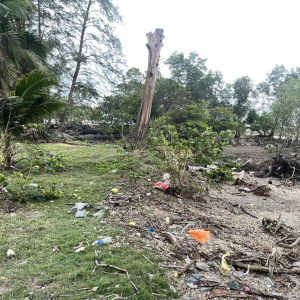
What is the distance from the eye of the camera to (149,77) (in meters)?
7.19

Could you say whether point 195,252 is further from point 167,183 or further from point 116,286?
point 167,183

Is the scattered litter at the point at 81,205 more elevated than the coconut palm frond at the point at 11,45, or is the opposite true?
the coconut palm frond at the point at 11,45

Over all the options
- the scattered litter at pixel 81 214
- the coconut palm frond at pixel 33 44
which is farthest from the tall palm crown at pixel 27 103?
the coconut palm frond at pixel 33 44

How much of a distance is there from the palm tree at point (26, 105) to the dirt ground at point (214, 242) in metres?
2.42

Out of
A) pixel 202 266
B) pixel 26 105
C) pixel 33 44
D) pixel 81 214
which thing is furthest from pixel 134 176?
pixel 33 44

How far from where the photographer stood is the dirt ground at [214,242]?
168 centimetres

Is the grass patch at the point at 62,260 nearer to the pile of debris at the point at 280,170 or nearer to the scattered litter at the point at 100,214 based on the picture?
the scattered litter at the point at 100,214

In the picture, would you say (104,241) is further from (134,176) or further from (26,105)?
(26,105)

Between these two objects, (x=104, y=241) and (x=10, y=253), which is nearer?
(x=10, y=253)

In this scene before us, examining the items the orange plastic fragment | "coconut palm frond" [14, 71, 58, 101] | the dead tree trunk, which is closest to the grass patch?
the orange plastic fragment

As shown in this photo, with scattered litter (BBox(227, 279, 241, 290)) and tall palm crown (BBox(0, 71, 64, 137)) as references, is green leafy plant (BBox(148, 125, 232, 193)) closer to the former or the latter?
scattered litter (BBox(227, 279, 241, 290))

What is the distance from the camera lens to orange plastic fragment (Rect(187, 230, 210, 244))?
7.67 feet

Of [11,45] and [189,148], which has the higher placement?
[11,45]

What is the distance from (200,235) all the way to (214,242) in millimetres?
158
